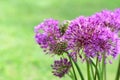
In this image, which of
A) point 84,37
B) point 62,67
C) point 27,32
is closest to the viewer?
point 84,37

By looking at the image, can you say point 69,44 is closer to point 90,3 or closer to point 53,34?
point 53,34

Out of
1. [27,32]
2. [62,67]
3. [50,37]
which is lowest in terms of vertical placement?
[62,67]

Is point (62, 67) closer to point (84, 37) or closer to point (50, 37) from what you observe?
point (50, 37)

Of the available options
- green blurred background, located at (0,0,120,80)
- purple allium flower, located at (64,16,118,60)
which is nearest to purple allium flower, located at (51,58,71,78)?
purple allium flower, located at (64,16,118,60)

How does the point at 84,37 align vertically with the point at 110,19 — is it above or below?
below

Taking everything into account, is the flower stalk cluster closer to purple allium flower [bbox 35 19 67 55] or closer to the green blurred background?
purple allium flower [bbox 35 19 67 55]

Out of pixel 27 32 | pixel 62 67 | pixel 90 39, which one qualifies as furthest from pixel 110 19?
pixel 27 32

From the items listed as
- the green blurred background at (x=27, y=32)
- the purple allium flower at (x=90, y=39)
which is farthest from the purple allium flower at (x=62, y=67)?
the green blurred background at (x=27, y=32)
